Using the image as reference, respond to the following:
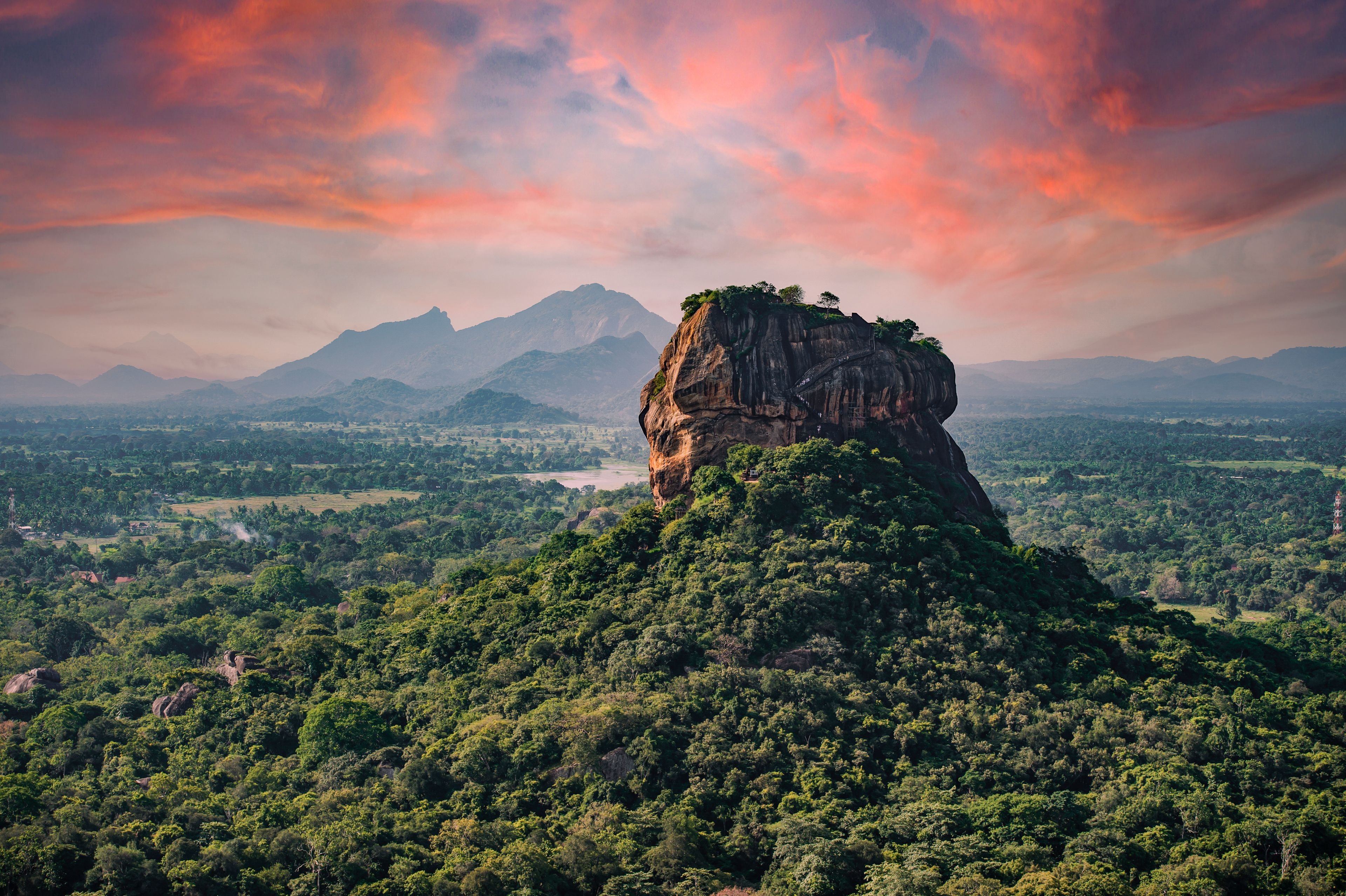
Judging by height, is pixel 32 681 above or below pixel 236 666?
below

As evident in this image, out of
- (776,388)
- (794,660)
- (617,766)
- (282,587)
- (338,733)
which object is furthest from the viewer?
(282,587)

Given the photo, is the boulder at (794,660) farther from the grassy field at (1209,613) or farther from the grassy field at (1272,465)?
the grassy field at (1272,465)

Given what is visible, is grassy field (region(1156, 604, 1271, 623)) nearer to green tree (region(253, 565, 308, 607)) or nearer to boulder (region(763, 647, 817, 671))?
boulder (region(763, 647, 817, 671))

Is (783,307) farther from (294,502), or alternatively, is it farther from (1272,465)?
(1272,465)

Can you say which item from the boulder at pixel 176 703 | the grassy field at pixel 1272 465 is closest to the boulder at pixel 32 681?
the boulder at pixel 176 703

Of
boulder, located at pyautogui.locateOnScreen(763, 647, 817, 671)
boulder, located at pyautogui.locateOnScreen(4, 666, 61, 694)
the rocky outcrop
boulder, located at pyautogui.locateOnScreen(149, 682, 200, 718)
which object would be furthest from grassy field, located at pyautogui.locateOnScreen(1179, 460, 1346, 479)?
boulder, located at pyautogui.locateOnScreen(4, 666, 61, 694)

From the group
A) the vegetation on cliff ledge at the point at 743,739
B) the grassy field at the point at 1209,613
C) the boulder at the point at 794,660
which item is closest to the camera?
the vegetation on cliff ledge at the point at 743,739

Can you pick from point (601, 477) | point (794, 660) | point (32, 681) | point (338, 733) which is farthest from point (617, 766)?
point (601, 477)

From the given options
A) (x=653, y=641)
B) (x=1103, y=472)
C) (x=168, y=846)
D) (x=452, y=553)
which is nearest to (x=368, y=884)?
(x=168, y=846)
